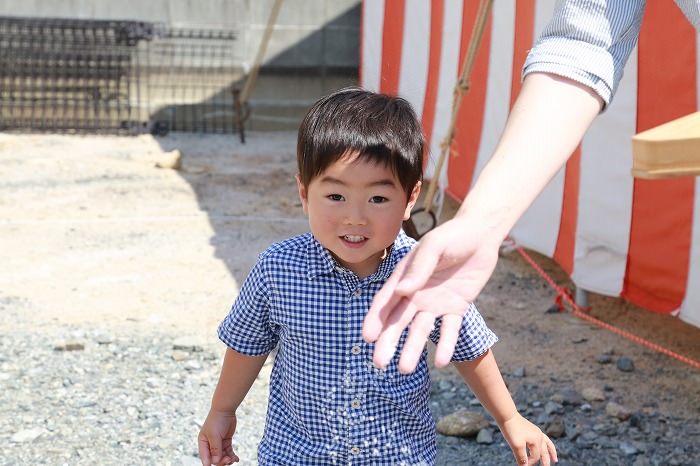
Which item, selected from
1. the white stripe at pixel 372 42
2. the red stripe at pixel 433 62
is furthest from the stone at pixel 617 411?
the white stripe at pixel 372 42

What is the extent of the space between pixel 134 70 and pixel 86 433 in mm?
6963

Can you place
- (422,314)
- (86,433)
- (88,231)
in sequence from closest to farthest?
(422,314), (86,433), (88,231)

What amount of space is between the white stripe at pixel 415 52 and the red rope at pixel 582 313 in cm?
161

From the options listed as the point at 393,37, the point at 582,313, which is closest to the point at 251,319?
the point at 582,313

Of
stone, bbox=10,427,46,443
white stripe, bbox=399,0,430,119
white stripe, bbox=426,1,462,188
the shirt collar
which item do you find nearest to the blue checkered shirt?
the shirt collar

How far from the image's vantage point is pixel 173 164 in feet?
23.0

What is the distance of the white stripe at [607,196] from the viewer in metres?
3.56

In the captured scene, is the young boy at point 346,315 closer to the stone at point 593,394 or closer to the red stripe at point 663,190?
the stone at point 593,394

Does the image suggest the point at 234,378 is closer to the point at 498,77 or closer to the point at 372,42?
the point at 498,77

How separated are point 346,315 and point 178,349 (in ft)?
5.74

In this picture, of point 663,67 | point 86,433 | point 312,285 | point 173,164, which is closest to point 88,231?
point 173,164

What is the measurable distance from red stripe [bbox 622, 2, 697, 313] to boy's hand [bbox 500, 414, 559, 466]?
1.73 m

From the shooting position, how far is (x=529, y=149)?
1231 millimetres

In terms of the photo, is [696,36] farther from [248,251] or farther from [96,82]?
[96,82]
